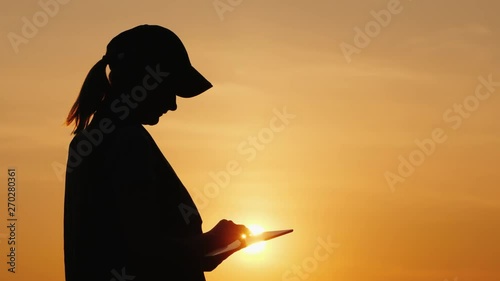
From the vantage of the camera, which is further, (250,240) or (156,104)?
(156,104)

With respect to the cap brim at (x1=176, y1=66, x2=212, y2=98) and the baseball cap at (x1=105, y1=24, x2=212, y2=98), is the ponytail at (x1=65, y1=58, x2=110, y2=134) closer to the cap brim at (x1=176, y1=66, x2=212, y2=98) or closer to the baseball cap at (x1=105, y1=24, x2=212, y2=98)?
the baseball cap at (x1=105, y1=24, x2=212, y2=98)

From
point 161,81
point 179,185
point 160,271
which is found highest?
point 161,81

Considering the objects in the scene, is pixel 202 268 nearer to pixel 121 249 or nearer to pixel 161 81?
pixel 121 249

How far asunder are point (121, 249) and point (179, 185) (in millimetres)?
534

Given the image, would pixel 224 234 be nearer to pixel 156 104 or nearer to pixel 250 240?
pixel 250 240

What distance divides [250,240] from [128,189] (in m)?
0.77

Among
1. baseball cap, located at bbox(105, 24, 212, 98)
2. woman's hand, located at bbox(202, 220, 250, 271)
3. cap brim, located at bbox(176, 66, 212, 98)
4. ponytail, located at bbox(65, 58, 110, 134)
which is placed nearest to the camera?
woman's hand, located at bbox(202, 220, 250, 271)

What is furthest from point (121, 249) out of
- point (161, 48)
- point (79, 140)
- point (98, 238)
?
point (161, 48)

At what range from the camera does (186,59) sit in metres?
7.45

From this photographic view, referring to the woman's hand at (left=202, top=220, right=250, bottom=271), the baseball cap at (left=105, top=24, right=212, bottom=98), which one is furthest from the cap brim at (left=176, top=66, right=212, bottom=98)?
the woman's hand at (left=202, top=220, right=250, bottom=271)

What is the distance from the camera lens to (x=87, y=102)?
23.4 feet

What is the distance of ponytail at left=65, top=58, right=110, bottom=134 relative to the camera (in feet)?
23.4

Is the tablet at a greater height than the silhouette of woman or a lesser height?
lesser

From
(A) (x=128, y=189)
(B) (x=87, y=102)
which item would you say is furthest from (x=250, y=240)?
(B) (x=87, y=102)
